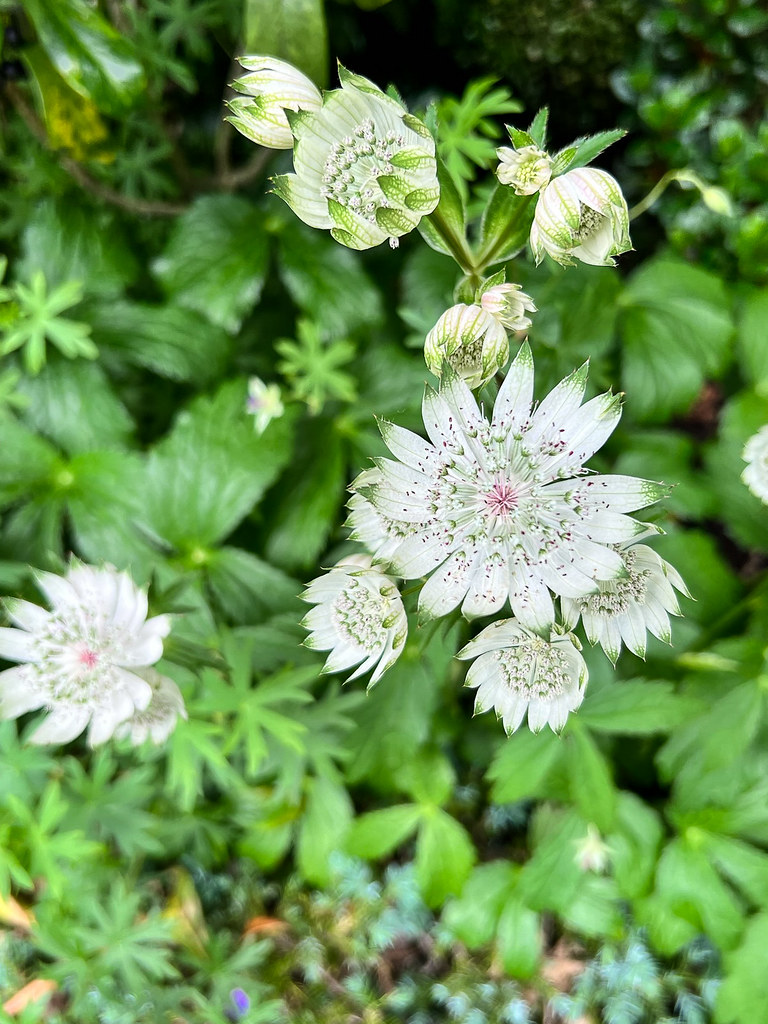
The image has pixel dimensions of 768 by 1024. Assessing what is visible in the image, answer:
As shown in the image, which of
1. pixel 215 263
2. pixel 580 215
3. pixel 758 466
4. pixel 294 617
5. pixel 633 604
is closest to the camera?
pixel 580 215

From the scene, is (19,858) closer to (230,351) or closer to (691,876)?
(230,351)

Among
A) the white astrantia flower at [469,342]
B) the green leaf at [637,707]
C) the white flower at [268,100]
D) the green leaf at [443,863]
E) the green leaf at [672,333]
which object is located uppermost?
the white flower at [268,100]

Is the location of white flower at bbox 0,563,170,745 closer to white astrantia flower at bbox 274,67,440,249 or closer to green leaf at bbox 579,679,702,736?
white astrantia flower at bbox 274,67,440,249

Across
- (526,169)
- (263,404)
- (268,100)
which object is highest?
(268,100)

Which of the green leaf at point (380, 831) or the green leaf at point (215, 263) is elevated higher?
the green leaf at point (215, 263)

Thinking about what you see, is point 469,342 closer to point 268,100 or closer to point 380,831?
point 268,100

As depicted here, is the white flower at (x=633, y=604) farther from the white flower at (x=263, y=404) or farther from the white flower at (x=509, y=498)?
the white flower at (x=263, y=404)

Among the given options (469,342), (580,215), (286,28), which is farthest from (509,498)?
(286,28)

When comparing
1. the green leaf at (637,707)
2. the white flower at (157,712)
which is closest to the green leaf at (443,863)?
the green leaf at (637,707)
